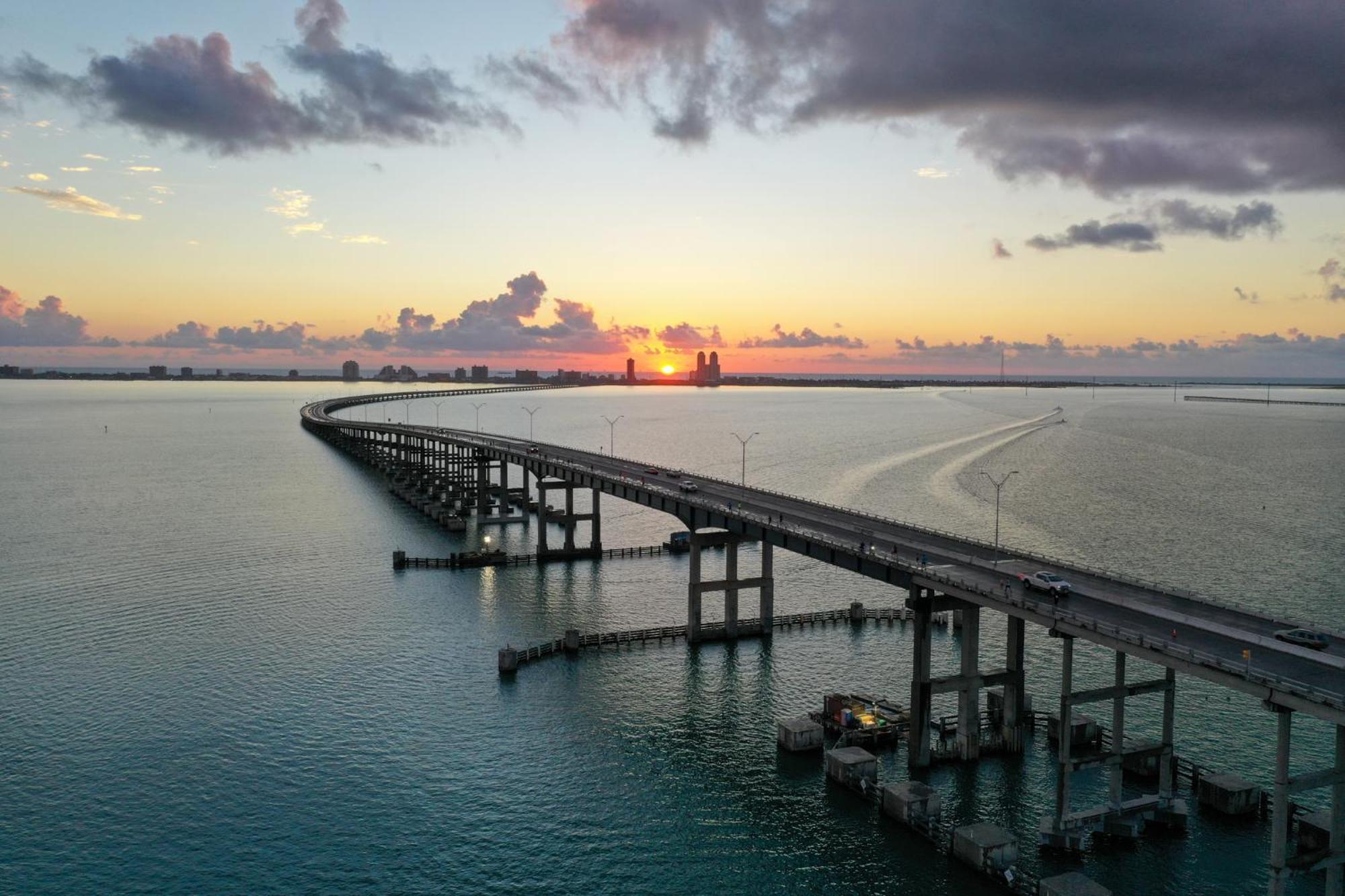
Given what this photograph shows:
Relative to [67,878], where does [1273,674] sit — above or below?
above

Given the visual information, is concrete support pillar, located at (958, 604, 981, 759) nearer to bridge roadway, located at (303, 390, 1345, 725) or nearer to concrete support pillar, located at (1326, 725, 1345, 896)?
bridge roadway, located at (303, 390, 1345, 725)

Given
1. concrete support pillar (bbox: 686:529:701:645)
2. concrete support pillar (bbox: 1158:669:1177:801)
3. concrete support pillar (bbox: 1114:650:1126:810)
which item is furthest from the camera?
concrete support pillar (bbox: 686:529:701:645)

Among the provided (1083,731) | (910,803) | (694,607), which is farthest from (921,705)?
→ (694,607)

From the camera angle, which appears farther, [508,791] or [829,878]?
[508,791]

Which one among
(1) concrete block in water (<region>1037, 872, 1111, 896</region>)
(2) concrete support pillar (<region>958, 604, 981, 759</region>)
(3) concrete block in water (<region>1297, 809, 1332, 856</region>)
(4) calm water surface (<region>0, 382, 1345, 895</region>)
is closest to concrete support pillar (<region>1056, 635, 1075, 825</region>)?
(4) calm water surface (<region>0, 382, 1345, 895</region>)

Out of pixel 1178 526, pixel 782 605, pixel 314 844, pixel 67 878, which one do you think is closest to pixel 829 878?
pixel 314 844

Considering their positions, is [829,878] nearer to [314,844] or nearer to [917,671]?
[917,671]
